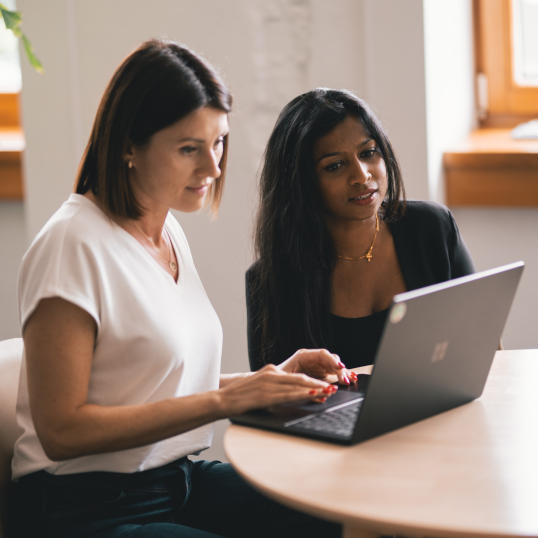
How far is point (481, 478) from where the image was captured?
82cm

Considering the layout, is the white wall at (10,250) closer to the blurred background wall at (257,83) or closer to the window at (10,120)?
the window at (10,120)

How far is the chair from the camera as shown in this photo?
1.15 meters

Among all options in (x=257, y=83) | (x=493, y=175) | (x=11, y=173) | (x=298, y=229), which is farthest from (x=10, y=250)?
(x=493, y=175)

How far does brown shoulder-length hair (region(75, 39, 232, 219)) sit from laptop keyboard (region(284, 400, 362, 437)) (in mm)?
458

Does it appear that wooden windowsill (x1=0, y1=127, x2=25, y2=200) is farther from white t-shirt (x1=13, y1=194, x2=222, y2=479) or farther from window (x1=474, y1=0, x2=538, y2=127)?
window (x1=474, y1=0, x2=538, y2=127)

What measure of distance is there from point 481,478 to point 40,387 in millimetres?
609

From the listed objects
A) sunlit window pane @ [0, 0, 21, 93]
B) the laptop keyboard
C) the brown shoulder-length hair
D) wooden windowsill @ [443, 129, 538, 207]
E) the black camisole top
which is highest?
sunlit window pane @ [0, 0, 21, 93]

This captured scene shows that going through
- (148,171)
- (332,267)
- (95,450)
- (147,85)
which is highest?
(147,85)

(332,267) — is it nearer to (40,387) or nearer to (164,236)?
(164,236)

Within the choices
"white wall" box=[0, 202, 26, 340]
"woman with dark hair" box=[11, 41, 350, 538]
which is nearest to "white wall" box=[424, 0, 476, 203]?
"woman with dark hair" box=[11, 41, 350, 538]

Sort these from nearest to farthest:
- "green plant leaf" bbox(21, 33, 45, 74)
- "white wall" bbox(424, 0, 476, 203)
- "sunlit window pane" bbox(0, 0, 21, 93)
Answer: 1. "green plant leaf" bbox(21, 33, 45, 74)
2. "white wall" bbox(424, 0, 476, 203)
3. "sunlit window pane" bbox(0, 0, 21, 93)

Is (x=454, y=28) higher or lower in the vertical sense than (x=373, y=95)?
higher

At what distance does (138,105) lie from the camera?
44.2 inches

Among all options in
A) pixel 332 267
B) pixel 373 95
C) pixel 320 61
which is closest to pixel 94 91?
pixel 320 61
